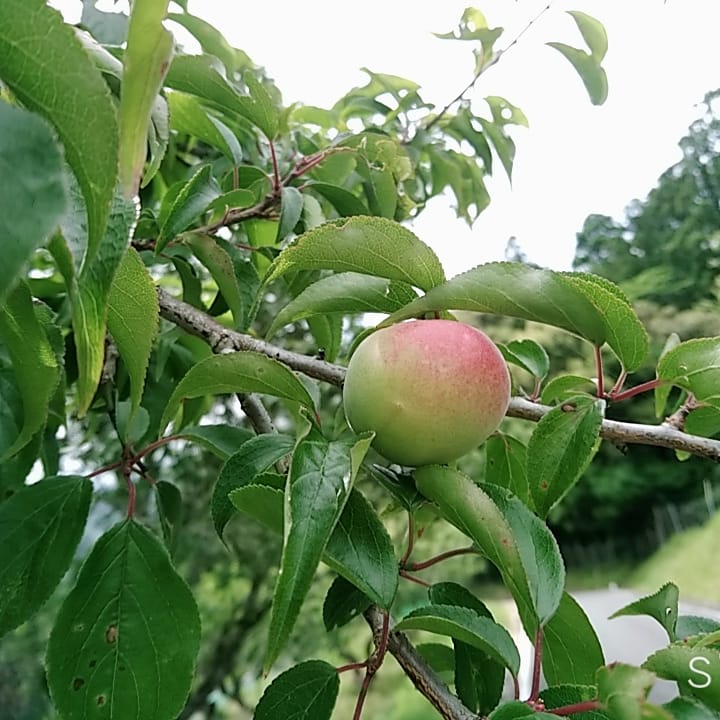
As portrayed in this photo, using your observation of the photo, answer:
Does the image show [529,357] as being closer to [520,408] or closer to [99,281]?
[520,408]

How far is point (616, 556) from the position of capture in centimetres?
858

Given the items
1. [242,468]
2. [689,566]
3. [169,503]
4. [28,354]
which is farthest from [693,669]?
[689,566]

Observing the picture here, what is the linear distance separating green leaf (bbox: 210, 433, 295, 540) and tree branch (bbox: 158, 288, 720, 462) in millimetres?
60

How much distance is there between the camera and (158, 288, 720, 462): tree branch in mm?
433

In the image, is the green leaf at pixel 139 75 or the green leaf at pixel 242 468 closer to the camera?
the green leaf at pixel 139 75

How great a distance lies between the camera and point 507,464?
53cm

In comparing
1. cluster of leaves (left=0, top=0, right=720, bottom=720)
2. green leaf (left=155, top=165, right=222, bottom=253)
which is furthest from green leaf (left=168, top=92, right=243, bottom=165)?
green leaf (left=155, top=165, right=222, bottom=253)

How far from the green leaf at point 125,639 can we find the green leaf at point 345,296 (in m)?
0.17

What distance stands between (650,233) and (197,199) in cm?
865

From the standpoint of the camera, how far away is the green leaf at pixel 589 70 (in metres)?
0.82

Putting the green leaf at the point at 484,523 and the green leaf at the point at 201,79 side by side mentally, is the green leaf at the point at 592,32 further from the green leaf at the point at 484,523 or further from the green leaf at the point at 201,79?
the green leaf at the point at 484,523

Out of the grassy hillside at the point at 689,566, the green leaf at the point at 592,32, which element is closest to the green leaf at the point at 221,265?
the green leaf at the point at 592,32

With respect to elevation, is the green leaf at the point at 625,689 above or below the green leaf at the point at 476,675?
above

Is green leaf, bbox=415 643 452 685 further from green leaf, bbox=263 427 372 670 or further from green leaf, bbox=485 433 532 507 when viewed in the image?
green leaf, bbox=263 427 372 670
